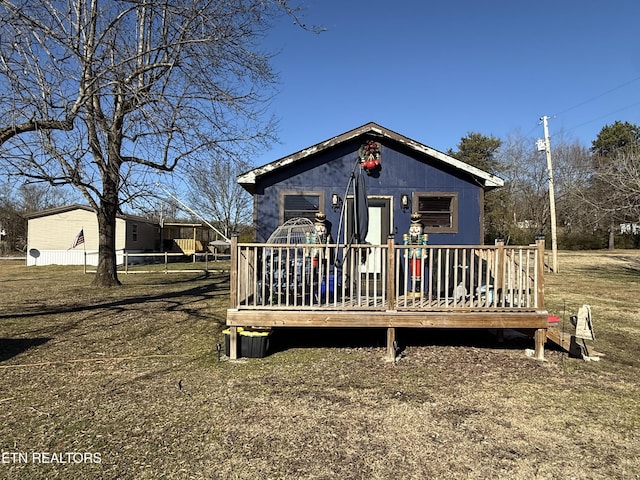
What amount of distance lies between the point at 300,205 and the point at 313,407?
4592mm

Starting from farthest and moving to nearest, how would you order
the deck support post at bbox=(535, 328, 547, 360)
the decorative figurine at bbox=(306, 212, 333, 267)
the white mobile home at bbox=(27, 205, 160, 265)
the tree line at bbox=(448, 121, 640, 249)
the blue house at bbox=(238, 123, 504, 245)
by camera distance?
the tree line at bbox=(448, 121, 640, 249)
the white mobile home at bbox=(27, 205, 160, 265)
the blue house at bbox=(238, 123, 504, 245)
the decorative figurine at bbox=(306, 212, 333, 267)
the deck support post at bbox=(535, 328, 547, 360)

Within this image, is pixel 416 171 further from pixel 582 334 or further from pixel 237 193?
pixel 237 193

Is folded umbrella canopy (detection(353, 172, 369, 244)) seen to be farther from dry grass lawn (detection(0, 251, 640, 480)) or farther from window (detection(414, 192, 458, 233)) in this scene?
dry grass lawn (detection(0, 251, 640, 480))

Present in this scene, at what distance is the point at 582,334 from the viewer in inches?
216

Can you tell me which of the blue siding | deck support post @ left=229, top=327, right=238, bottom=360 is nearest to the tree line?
the blue siding

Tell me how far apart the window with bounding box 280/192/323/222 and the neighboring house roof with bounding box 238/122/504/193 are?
2.05ft

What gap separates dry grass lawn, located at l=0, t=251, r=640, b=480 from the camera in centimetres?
307

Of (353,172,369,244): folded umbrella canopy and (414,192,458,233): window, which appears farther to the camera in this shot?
(414,192,458,233): window

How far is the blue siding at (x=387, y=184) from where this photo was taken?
313 inches

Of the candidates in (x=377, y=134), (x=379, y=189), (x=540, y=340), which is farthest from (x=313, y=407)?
(x=377, y=134)

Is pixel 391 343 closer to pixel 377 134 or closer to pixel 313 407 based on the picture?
pixel 313 407

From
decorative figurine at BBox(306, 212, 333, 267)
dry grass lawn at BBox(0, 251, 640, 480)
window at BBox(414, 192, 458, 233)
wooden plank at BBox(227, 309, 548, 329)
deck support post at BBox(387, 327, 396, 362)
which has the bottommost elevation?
dry grass lawn at BBox(0, 251, 640, 480)

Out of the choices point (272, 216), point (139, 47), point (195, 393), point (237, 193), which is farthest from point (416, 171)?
point (237, 193)

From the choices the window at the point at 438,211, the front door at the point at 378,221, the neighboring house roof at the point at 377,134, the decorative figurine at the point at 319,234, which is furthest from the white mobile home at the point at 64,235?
the window at the point at 438,211
